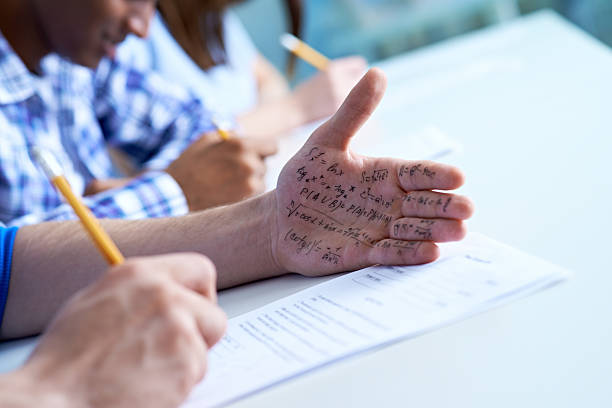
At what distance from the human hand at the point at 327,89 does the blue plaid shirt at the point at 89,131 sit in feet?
0.71

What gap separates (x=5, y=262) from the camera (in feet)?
2.23

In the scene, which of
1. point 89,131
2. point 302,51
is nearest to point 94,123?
point 89,131

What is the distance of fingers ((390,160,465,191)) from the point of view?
579mm

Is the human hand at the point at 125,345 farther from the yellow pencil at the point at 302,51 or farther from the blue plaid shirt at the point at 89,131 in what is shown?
the yellow pencil at the point at 302,51

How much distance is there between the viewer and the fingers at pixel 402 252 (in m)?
0.57

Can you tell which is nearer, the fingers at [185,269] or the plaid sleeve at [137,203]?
the fingers at [185,269]

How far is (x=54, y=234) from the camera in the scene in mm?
708

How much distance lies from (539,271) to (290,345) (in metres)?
0.20

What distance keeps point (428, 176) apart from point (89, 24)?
683 mm

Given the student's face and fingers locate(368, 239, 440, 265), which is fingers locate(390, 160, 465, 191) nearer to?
fingers locate(368, 239, 440, 265)

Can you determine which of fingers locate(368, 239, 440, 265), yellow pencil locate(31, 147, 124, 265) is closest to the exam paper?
fingers locate(368, 239, 440, 265)

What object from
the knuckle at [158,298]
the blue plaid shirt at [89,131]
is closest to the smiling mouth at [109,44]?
the blue plaid shirt at [89,131]

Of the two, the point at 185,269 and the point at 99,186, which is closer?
the point at 185,269

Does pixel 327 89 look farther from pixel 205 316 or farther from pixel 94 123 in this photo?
pixel 205 316
